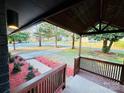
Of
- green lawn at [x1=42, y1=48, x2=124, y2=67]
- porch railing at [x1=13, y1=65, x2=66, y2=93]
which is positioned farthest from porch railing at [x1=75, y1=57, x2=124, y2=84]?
green lawn at [x1=42, y1=48, x2=124, y2=67]

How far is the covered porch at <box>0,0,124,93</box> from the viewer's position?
125 cm

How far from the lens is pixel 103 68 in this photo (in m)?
4.57

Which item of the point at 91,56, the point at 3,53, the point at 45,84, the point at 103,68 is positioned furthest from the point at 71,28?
the point at 91,56

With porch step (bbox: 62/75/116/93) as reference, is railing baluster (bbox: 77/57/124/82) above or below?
above

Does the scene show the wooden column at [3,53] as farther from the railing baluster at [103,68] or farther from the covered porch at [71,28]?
the railing baluster at [103,68]

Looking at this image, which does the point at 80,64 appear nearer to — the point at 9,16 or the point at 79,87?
the point at 79,87

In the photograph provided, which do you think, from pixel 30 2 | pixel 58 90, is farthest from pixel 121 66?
pixel 30 2

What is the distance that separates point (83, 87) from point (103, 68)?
60.6 inches

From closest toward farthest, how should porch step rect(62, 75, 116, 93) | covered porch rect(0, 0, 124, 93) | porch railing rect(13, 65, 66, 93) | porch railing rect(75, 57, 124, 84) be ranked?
covered porch rect(0, 0, 124, 93) → porch railing rect(13, 65, 66, 93) → porch step rect(62, 75, 116, 93) → porch railing rect(75, 57, 124, 84)

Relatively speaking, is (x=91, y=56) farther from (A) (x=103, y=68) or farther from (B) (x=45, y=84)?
(B) (x=45, y=84)

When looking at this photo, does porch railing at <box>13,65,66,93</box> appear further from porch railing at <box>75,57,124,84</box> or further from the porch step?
porch railing at <box>75,57,124,84</box>

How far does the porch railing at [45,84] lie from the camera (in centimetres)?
193

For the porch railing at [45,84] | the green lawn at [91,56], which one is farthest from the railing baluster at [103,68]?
the green lawn at [91,56]

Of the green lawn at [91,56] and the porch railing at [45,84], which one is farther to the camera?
the green lawn at [91,56]
